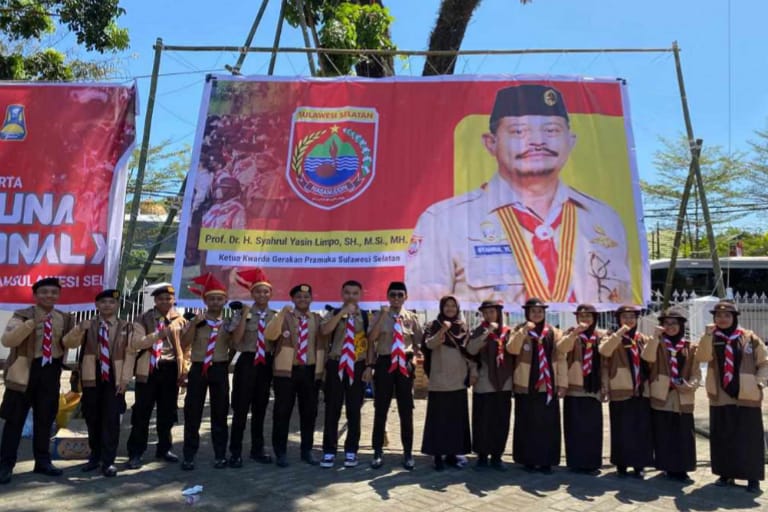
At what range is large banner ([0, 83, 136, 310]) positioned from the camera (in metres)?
6.11

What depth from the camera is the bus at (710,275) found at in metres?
17.2

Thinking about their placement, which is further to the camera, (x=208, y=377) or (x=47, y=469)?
(x=208, y=377)

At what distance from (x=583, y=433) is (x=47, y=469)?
4.40 meters

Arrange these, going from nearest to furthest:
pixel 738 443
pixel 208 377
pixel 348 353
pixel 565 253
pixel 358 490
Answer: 1. pixel 358 490
2. pixel 738 443
3. pixel 208 377
4. pixel 348 353
5. pixel 565 253

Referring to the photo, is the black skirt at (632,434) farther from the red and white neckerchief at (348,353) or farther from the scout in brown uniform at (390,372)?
the red and white neckerchief at (348,353)

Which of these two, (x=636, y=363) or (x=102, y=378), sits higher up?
(x=636, y=363)

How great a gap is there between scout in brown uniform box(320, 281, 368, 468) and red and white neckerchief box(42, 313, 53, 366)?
2.19 m

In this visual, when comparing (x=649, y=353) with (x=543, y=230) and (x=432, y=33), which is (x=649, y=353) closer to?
(x=543, y=230)

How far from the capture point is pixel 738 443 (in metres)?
5.04

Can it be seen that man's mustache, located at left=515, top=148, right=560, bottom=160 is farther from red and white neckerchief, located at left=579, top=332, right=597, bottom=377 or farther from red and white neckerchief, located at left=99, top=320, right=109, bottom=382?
red and white neckerchief, located at left=99, top=320, right=109, bottom=382

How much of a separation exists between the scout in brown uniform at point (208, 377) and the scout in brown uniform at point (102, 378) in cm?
51

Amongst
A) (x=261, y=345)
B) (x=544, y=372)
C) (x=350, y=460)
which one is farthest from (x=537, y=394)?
(x=261, y=345)

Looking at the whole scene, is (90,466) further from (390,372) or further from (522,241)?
(522,241)

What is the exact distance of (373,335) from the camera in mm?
5500
